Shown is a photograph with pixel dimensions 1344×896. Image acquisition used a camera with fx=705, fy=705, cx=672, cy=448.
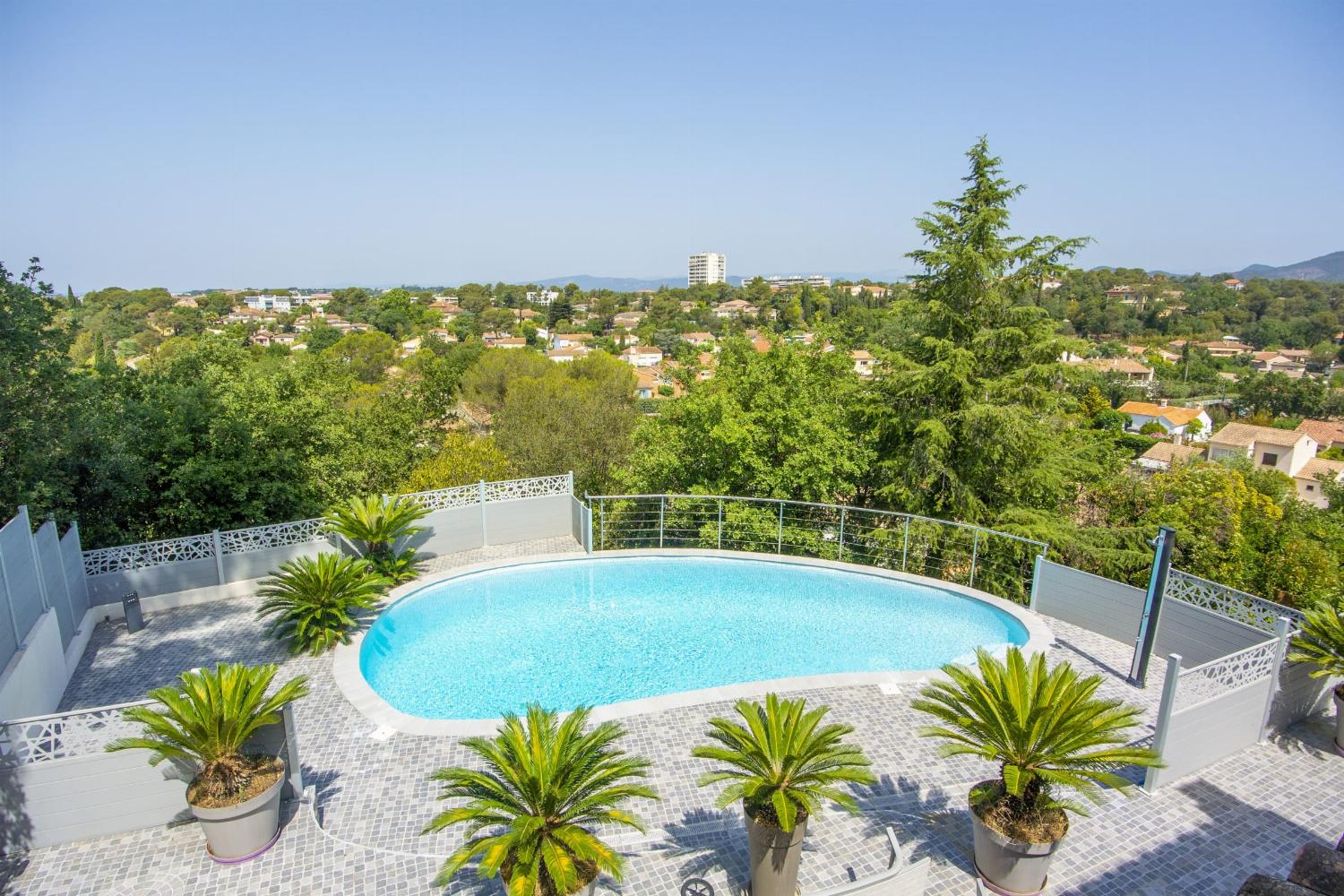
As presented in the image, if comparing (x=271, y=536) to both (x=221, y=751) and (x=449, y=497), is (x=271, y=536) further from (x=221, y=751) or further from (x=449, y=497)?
(x=221, y=751)

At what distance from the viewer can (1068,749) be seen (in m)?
4.85

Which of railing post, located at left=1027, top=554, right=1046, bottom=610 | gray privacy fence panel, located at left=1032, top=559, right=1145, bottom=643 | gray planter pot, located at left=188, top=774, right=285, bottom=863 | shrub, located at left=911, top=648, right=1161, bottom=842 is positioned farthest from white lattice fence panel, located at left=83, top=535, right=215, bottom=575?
gray privacy fence panel, located at left=1032, top=559, right=1145, bottom=643

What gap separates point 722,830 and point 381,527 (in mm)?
6995

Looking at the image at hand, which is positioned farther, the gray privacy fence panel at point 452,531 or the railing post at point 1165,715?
the gray privacy fence panel at point 452,531

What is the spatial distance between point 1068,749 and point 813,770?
1.77 m

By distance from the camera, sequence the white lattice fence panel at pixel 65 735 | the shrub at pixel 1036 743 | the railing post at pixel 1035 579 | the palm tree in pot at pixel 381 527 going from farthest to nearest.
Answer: the palm tree in pot at pixel 381 527, the railing post at pixel 1035 579, the white lattice fence panel at pixel 65 735, the shrub at pixel 1036 743

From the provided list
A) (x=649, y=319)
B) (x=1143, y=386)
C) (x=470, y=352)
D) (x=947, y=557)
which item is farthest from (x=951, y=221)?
(x=649, y=319)

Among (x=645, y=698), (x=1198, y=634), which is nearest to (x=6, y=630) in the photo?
(x=645, y=698)

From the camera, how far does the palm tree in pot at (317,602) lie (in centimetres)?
870

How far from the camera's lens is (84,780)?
18.0 feet

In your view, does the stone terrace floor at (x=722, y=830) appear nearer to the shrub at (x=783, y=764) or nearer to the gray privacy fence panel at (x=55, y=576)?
the shrub at (x=783, y=764)

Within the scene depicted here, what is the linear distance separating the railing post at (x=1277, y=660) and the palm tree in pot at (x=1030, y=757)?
2.68 metres

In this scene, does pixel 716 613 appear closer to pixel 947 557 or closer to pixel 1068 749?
pixel 947 557

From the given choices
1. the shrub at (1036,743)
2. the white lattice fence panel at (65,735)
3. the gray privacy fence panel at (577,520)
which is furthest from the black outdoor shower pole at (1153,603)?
the white lattice fence panel at (65,735)
